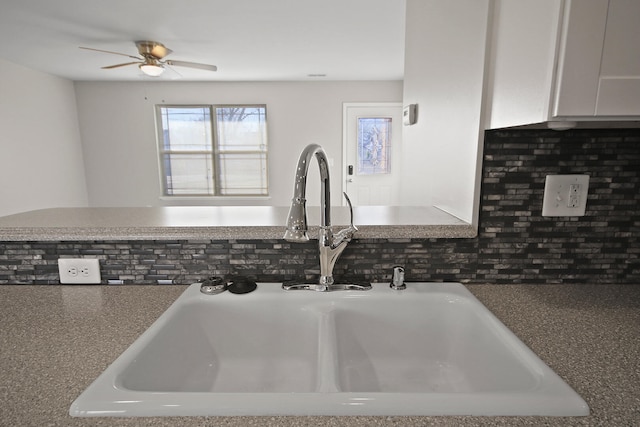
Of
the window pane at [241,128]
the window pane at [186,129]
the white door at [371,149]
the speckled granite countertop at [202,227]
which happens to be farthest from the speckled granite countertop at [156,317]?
the window pane at [186,129]

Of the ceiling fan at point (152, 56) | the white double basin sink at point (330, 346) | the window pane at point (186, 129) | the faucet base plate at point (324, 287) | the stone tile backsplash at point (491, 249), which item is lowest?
the white double basin sink at point (330, 346)

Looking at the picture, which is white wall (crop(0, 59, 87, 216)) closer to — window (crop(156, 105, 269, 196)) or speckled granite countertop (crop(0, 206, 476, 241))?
window (crop(156, 105, 269, 196))

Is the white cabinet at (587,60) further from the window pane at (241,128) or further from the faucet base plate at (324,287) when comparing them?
the window pane at (241,128)

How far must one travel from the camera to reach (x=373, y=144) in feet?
17.4

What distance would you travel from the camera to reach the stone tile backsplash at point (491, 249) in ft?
3.01

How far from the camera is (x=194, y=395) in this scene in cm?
51

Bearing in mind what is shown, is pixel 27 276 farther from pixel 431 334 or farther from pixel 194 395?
pixel 431 334

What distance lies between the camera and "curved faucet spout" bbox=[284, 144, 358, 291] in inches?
29.4

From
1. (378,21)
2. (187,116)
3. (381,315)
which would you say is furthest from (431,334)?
(187,116)

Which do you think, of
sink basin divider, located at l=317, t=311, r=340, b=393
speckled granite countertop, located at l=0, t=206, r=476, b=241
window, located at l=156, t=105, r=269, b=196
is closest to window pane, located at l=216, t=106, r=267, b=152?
window, located at l=156, t=105, r=269, b=196

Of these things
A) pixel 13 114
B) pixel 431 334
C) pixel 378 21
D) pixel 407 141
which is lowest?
pixel 431 334

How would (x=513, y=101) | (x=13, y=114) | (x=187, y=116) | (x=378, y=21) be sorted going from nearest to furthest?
1. (x=513, y=101)
2. (x=378, y=21)
3. (x=13, y=114)
4. (x=187, y=116)

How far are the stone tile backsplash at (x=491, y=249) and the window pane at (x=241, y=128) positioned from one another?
178 inches

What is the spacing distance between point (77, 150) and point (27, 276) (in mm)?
5365
